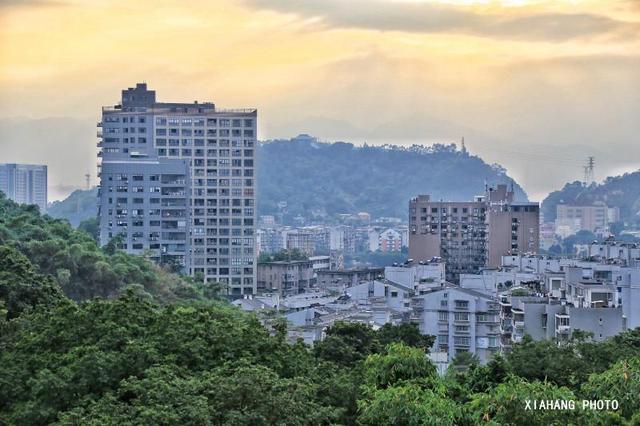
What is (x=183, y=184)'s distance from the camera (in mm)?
26391

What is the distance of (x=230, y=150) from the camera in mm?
29266

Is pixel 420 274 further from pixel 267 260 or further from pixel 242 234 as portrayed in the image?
pixel 267 260

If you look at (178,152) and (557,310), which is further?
(178,152)

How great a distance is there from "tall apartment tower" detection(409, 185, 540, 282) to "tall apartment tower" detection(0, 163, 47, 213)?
14.8 m

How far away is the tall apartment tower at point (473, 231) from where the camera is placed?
105 feet

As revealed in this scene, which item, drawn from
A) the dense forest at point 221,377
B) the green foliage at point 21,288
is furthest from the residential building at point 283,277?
the dense forest at point 221,377

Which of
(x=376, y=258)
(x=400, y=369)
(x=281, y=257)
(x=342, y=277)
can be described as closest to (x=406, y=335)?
(x=400, y=369)

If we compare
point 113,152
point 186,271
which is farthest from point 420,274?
point 113,152

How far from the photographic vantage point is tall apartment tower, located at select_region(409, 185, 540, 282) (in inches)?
1256

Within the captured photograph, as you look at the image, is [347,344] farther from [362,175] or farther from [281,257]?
[362,175]

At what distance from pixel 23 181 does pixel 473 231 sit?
17822 millimetres

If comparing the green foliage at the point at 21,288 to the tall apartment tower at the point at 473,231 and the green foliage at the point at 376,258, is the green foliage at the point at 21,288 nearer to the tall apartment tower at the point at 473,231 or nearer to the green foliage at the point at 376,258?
the tall apartment tower at the point at 473,231

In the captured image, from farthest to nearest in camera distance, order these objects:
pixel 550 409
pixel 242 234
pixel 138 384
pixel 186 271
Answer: pixel 242 234 → pixel 186 271 → pixel 138 384 → pixel 550 409

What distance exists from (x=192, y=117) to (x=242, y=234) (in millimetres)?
3318
